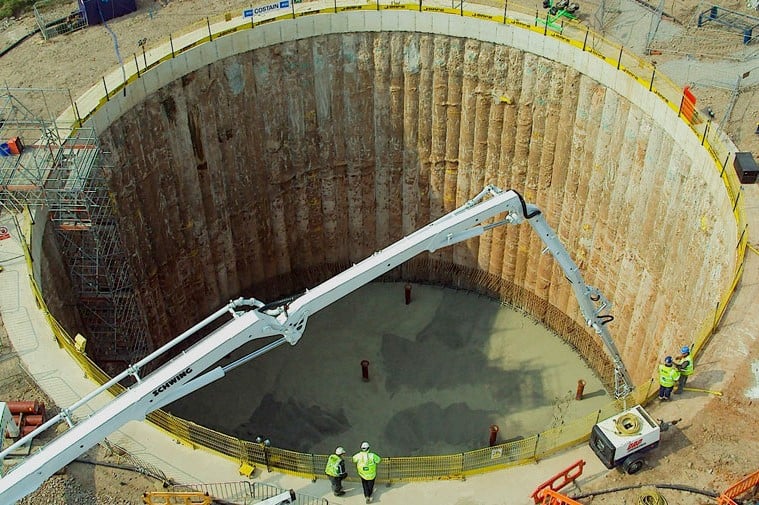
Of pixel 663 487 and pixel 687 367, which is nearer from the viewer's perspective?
pixel 663 487

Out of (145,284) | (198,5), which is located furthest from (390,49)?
(145,284)

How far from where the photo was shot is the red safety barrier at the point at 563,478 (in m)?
20.0

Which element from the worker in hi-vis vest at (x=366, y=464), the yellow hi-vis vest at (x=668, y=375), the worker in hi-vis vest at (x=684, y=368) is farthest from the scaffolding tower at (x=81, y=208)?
the worker in hi-vis vest at (x=684, y=368)

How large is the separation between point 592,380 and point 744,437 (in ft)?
42.7

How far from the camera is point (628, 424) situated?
2038 centimetres

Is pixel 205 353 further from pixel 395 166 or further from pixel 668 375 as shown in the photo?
pixel 395 166

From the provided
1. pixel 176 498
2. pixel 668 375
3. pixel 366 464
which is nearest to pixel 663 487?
pixel 668 375

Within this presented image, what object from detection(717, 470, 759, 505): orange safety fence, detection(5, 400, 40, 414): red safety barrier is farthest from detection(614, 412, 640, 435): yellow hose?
detection(5, 400, 40, 414): red safety barrier

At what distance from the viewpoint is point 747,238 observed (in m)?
25.7

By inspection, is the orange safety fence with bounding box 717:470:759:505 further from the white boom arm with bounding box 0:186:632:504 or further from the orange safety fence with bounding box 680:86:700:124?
the orange safety fence with bounding box 680:86:700:124

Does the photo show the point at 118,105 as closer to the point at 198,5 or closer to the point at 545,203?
the point at 198,5

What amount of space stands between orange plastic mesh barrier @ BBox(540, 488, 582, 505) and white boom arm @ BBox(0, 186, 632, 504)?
23.6 ft

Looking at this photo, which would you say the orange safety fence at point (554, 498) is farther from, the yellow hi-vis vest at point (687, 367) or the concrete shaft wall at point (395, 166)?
the concrete shaft wall at point (395, 166)

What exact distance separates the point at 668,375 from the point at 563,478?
3.97 meters
